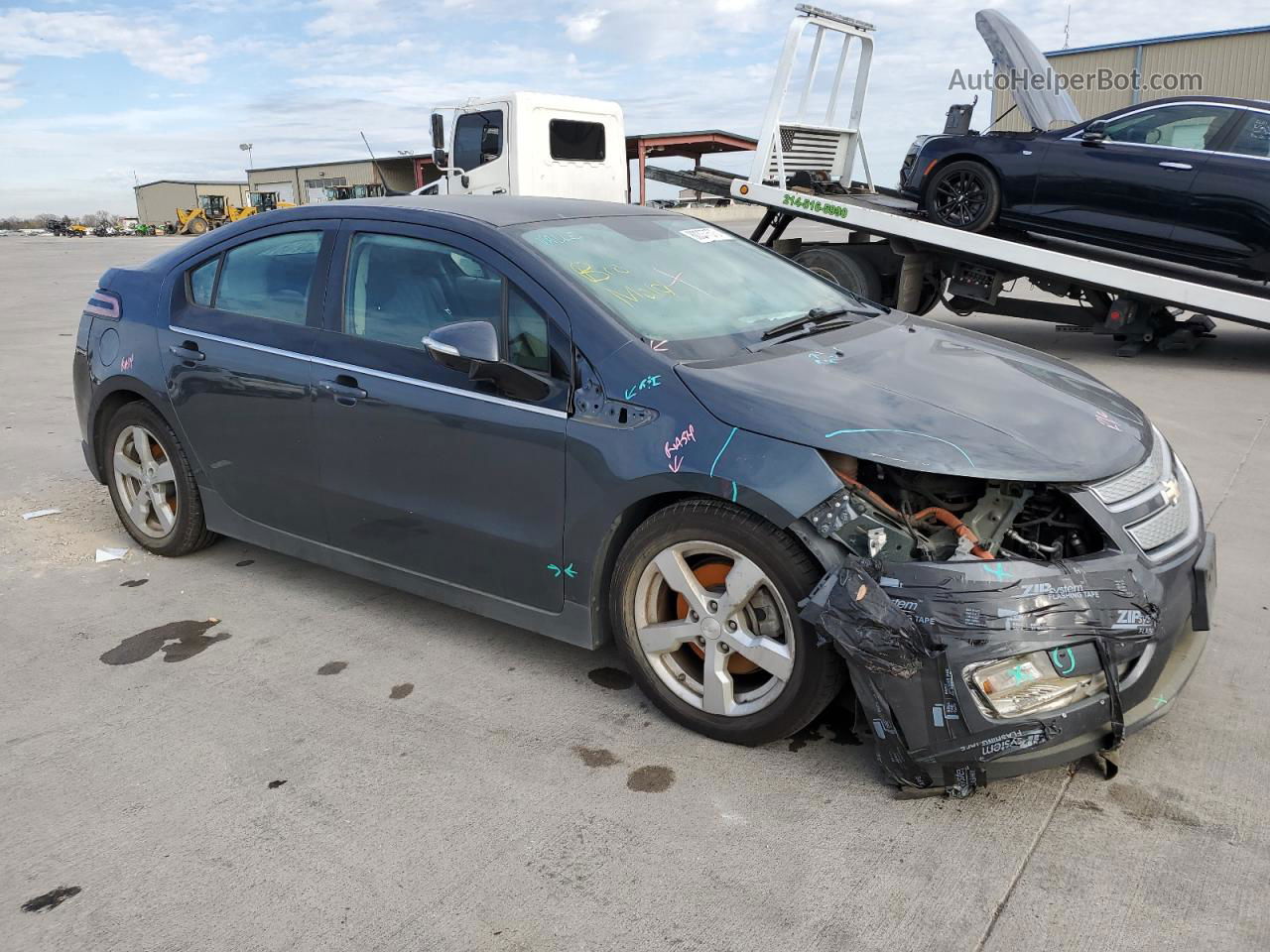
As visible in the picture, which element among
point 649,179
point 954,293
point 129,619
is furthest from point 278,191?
point 129,619

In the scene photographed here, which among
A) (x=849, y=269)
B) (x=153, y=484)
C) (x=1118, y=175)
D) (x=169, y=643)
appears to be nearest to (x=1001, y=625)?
(x=169, y=643)

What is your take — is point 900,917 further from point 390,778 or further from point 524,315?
point 524,315

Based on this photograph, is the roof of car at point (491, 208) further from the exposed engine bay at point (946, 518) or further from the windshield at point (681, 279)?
the exposed engine bay at point (946, 518)

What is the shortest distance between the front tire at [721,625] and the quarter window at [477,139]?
10527 mm

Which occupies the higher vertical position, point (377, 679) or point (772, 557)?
point (772, 557)

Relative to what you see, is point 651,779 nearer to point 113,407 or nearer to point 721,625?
point 721,625

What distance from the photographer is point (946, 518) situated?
292 centimetres

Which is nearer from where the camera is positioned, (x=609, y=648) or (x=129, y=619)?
(x=609, y=648)

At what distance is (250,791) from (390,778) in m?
0.40

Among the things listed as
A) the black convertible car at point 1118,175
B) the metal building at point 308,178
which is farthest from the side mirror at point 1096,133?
the metal building at point 308,178

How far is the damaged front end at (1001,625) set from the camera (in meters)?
2.58

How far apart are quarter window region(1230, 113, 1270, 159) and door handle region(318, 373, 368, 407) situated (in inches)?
327

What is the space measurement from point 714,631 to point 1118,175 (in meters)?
8.07

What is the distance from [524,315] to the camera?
3.43m
